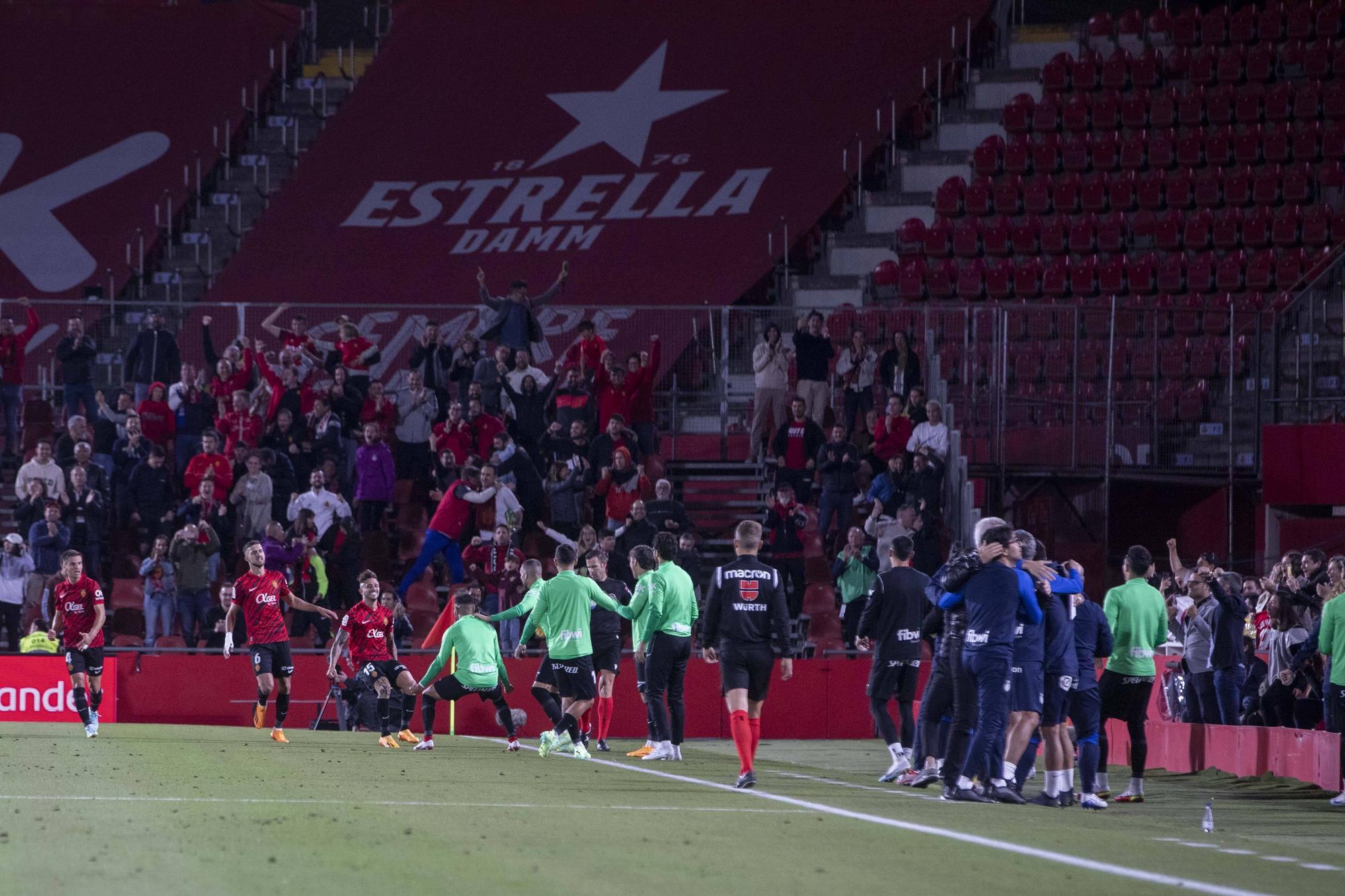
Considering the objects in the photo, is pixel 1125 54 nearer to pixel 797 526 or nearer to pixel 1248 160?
pixel 1248 160

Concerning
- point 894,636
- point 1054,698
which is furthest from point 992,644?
point 894,636

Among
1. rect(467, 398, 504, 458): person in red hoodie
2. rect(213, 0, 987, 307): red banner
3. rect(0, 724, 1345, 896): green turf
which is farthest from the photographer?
rect(213, 0, 987, 307): red banner

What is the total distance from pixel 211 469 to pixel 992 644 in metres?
15.0

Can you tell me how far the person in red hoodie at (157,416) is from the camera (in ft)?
84.4

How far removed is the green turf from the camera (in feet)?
27.0

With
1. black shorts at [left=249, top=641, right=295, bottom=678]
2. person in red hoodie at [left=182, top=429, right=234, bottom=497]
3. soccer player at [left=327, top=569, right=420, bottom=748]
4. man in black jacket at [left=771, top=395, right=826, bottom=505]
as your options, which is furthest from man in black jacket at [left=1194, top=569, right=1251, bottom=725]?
person in red hoodie at [left=182, top=429, right=234, bottom=497]

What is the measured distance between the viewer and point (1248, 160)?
3175cm

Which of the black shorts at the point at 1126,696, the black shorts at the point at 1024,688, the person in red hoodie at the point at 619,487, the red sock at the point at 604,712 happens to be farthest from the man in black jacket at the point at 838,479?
the black shorts at the point at 1024,688

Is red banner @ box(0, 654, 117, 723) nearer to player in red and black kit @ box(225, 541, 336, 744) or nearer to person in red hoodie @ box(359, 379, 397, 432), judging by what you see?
player in red and black kit @ box(225, 541, 336, 744)

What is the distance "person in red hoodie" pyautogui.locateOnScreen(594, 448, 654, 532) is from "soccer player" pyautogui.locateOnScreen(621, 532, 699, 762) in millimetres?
7136

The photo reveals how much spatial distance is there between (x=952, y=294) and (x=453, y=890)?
24.6m

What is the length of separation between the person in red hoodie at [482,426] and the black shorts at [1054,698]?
13.0 m

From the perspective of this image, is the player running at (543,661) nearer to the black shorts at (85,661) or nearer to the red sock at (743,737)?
the red sock at (743,737)

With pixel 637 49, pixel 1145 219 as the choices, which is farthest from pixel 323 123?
pixel 1145 219
